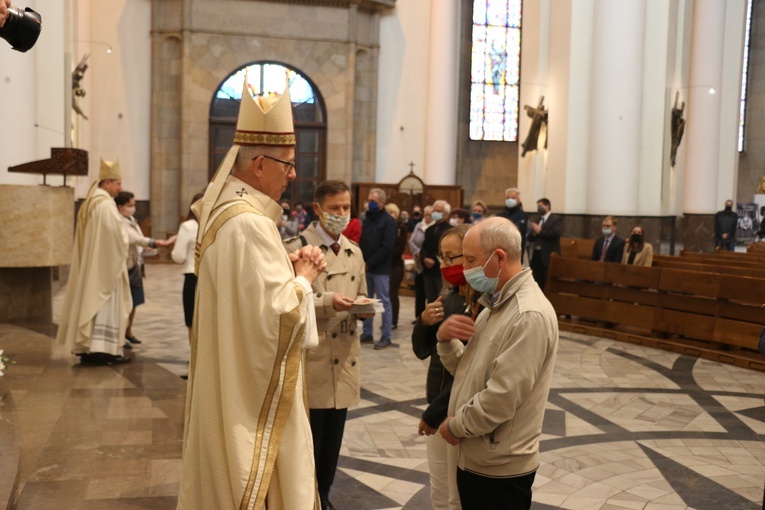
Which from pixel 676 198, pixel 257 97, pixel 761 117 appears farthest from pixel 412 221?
pixel 761 117

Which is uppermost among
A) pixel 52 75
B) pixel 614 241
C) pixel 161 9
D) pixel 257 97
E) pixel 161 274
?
pixel 161 9

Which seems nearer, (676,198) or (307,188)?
(676,198)

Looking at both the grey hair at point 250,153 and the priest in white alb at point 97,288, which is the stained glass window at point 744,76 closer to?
the priest in white alb at point 97,288

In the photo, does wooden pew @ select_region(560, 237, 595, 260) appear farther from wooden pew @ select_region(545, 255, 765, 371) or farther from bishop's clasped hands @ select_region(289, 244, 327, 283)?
bishop's clasped hands @ select_region(289, 244, 327, 283)

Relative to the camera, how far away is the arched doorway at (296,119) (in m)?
21.3

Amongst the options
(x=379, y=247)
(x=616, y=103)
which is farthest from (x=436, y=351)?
(x=616, y=103)

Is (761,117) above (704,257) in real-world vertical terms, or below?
above

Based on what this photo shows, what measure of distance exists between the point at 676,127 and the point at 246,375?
57.5 feet

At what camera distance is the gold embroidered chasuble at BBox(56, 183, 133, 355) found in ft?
25.0

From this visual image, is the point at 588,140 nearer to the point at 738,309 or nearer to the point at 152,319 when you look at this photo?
the point at 738,309

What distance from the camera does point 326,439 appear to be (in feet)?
14.6

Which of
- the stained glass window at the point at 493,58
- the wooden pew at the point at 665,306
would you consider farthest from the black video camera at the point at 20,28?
the stained glass window at the point at 493,58

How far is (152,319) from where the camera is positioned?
11.5m

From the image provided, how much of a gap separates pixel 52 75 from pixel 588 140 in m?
10.6
